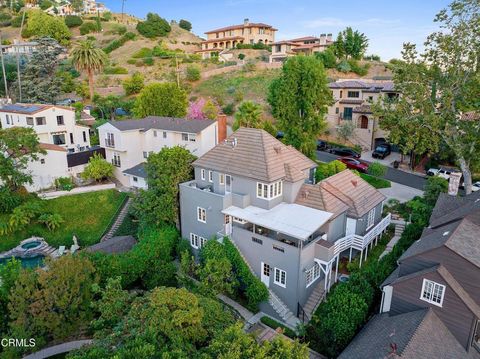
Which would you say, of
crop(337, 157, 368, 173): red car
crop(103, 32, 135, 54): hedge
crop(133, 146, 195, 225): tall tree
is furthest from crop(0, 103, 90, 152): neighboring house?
crop(103, 32, 135, 54): hedge

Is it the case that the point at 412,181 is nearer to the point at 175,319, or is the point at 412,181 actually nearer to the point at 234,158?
the point at 234,158

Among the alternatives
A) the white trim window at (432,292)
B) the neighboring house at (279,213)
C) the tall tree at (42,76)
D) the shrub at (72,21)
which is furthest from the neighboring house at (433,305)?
the shrub at (72,21)

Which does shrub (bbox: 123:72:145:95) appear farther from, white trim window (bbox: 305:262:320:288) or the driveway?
white trim window (bbox: 305:262:320:288)

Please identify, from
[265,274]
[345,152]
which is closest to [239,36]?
[345,152]

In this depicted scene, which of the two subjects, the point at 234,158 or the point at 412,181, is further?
the point at 412,181

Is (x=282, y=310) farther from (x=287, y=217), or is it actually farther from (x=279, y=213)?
(x=279, y=213)

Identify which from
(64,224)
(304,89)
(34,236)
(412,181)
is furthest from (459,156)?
(34,236)

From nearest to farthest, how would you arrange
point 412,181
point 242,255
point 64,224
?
point 242,255
point 64,224
point 412,181
